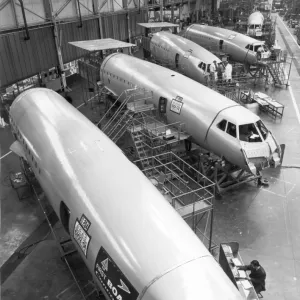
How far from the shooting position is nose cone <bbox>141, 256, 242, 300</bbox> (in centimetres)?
704

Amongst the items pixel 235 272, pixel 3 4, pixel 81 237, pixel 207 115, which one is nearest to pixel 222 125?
pixel 207 115

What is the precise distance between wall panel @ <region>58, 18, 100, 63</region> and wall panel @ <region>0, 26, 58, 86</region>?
2.12m

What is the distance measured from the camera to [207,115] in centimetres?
2023

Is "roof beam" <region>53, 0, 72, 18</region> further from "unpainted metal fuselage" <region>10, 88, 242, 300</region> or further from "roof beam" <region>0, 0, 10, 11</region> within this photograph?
"unpainted metal fuselage" <region>10, 88, 242, 300</region>

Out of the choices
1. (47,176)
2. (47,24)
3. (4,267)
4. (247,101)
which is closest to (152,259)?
(47,176)

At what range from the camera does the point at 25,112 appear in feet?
54.5

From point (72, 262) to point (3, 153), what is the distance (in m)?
14.8

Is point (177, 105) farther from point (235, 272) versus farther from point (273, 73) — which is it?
point (273, 73)

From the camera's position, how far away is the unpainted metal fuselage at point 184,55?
35062mm

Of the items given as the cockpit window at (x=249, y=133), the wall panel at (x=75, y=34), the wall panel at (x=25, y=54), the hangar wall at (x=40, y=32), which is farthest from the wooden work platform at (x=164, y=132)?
the wall panel at (x=75, y=34)

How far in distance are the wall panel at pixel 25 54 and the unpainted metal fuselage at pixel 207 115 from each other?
479 inches

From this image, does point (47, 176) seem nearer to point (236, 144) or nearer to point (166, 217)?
point (166, 217)

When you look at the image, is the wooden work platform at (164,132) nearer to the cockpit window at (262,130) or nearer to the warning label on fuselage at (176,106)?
the warning label on fuselage at (176,106)

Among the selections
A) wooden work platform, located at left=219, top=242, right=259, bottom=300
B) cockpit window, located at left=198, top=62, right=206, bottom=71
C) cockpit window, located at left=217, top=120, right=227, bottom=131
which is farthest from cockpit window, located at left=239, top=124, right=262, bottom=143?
cockpit window, located at left=198, top=62, right=206, bottom=71
